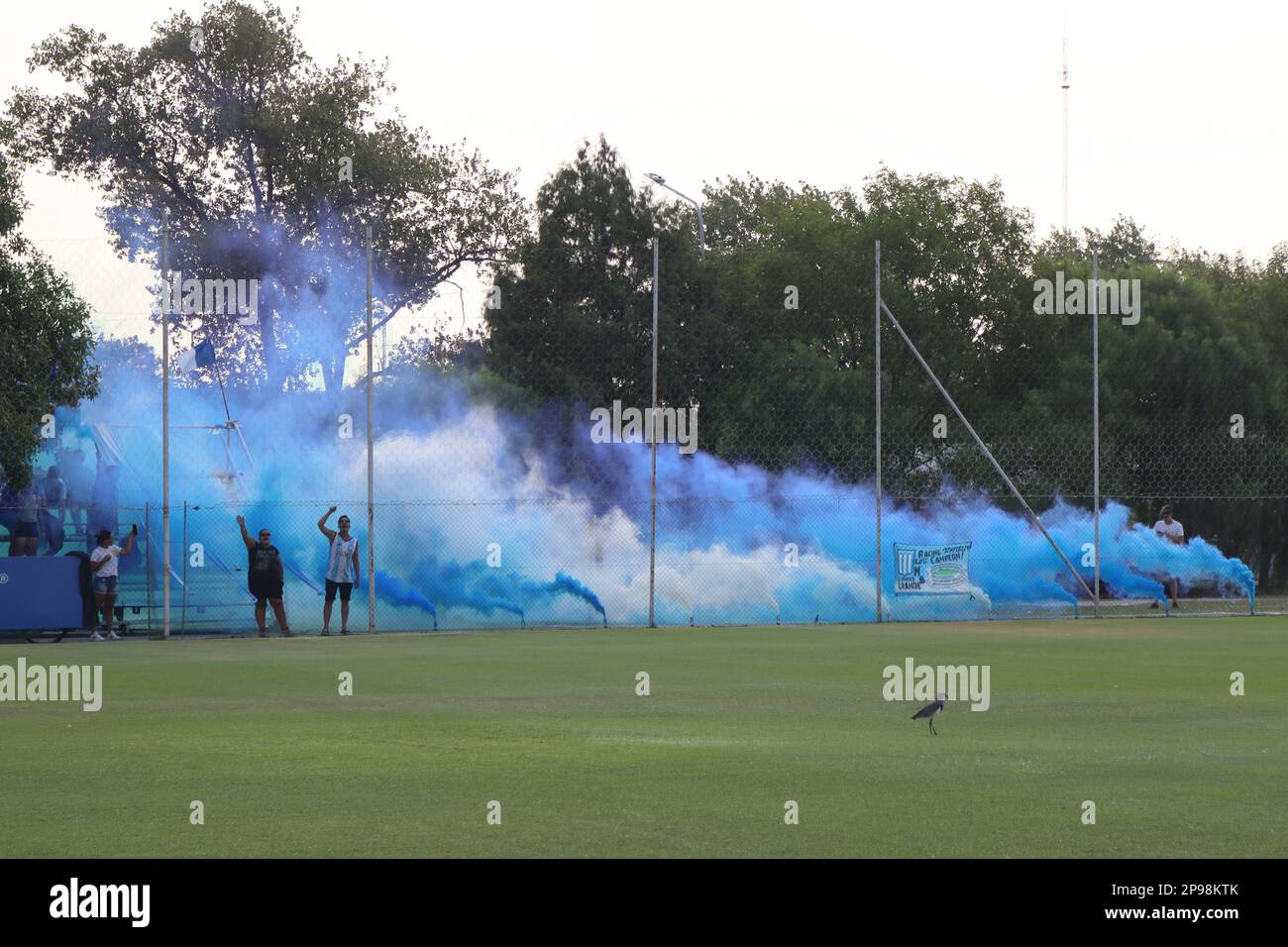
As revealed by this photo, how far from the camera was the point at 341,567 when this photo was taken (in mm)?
32156

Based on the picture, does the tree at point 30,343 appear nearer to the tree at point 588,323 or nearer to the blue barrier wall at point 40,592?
the blue barrier wall at point 40,592

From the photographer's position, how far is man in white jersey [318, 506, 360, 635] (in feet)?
105

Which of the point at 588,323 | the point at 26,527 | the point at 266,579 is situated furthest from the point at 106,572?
the point at 588,323

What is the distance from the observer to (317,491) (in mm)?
36094

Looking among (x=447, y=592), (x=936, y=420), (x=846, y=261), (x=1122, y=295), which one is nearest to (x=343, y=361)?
(x=447, y=592)

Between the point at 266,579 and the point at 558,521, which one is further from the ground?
the point at 558,521

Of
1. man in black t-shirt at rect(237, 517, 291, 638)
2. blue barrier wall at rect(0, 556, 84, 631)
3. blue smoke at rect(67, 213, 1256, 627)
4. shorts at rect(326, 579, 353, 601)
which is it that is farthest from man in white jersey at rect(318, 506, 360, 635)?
blue barrier wall at rect(0, 556, 84, 631)

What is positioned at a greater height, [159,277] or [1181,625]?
[159,277]

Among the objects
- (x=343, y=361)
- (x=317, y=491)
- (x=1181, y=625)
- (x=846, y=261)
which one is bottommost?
(x=1181, y=625)

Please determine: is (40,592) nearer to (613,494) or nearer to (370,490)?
(370,490)

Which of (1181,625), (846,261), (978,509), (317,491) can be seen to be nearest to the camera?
(1181,625)

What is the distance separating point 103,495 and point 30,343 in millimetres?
5646

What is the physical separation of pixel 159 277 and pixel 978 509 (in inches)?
661
